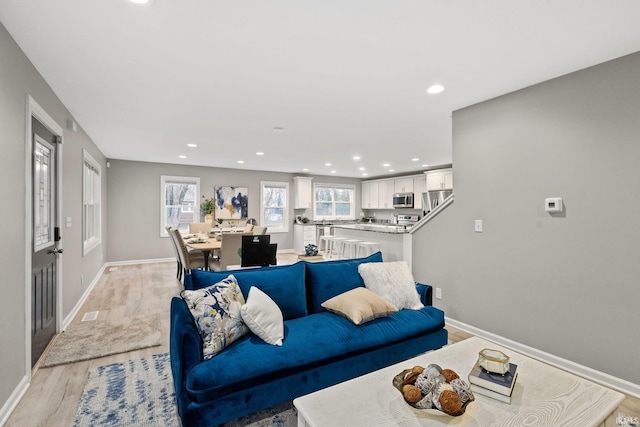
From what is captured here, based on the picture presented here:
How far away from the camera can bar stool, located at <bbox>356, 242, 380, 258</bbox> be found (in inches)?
189

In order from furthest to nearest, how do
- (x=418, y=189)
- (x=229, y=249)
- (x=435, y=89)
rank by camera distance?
(x=418, y=189) < (x=229, y=249) < (x=435, y=89)

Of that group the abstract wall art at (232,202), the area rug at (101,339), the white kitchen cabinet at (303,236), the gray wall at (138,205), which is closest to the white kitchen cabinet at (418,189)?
the white kitchen cabinet at (303,236)

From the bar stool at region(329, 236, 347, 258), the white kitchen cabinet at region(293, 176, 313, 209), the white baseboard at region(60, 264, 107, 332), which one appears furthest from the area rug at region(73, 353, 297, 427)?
the white kitchen cabinet at region(293, 176, 313, 209)

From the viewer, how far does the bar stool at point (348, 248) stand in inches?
209

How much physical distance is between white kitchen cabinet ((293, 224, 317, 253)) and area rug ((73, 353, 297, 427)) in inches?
258

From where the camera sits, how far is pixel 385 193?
992cm

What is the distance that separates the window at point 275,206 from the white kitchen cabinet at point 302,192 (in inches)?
10.1

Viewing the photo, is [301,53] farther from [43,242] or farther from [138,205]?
[138,205]

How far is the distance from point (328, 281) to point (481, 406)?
1515 mm

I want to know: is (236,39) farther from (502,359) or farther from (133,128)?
(133,128)

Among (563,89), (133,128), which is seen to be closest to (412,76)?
(563,89)

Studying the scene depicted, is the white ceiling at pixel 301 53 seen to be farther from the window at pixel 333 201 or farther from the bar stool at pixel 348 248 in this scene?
the window at pixel 333 201

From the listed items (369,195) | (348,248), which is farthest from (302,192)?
(348,248)

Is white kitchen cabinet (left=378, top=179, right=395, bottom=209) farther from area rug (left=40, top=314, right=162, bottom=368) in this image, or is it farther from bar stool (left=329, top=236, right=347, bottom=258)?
area rug (left=40, top=314, right=162, bottom=368)
